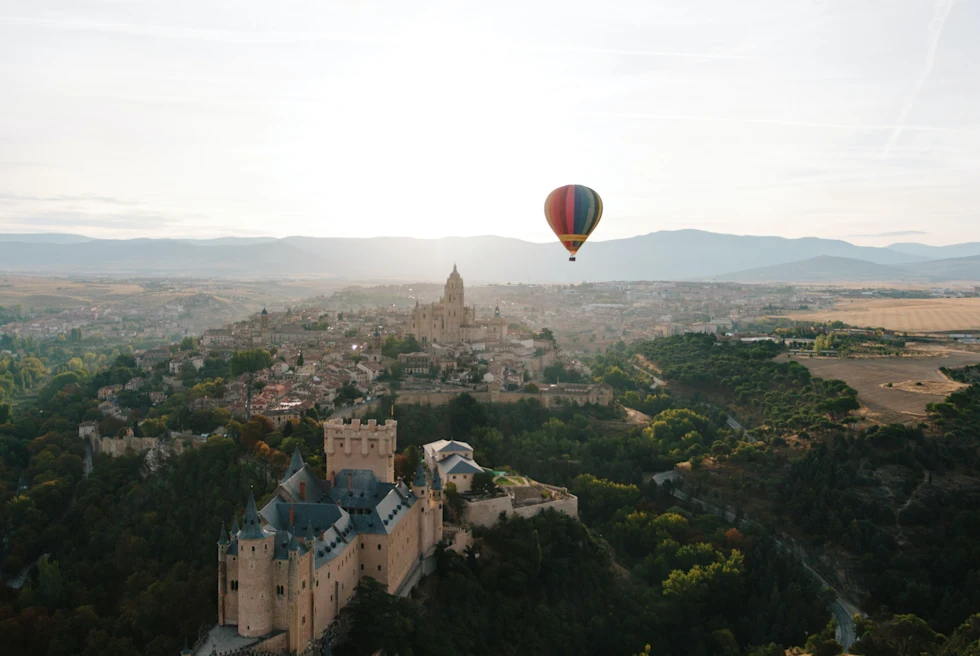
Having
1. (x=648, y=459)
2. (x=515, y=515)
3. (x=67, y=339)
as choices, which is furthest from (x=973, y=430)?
(x=67, y=339)

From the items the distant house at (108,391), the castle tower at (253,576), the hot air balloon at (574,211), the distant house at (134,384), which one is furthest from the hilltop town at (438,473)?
the hot air balloon at (574,211)

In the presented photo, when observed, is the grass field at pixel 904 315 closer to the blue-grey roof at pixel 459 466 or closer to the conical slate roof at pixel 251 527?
the blue-grey roof at pixel 459 466

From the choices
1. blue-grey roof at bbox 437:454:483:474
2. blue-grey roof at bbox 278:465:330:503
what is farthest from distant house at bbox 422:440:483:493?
blue-grey roof at bbox 278:465:330:503

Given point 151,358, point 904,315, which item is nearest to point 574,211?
point 151,358

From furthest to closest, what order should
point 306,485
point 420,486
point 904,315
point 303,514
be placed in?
point 904,315 → point 420,486 → point 306,485 → point 303,514

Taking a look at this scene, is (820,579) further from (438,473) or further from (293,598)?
(293,598)
